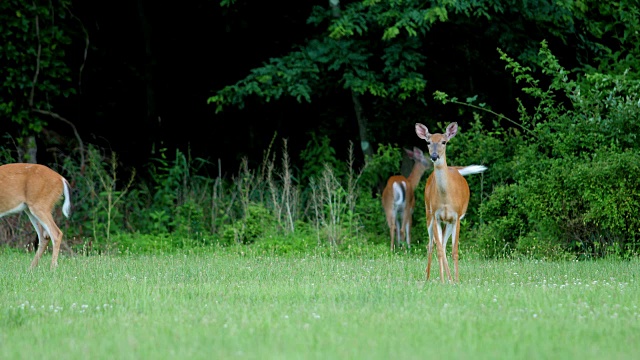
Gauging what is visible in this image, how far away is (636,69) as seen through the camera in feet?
54.2

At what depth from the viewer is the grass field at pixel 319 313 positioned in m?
5.94

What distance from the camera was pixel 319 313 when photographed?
24.0 feet

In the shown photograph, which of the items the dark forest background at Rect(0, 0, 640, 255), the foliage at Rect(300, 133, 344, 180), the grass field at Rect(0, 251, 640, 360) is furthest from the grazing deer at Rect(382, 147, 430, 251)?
the grass field at Rect(0, 251, 640, 360)

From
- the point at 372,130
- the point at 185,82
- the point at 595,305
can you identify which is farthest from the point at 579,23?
the point at 595,305

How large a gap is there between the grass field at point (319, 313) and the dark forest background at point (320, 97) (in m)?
2.54

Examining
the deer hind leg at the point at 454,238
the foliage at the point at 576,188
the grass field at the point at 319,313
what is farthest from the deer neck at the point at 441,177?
the foliage at the point at 576,188

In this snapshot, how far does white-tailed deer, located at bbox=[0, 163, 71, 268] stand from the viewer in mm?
11945

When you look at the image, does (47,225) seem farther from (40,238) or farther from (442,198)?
(442,198)

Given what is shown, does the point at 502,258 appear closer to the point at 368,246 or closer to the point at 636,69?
the point at 368,246

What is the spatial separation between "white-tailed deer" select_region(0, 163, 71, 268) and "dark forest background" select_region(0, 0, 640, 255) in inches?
85.0


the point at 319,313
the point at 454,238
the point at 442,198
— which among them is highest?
the point at 442,198

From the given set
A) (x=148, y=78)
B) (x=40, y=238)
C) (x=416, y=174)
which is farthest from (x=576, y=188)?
(x=148, y=78)

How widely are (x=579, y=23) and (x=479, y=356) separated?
43.3 ft

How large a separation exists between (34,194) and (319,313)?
585 cm
